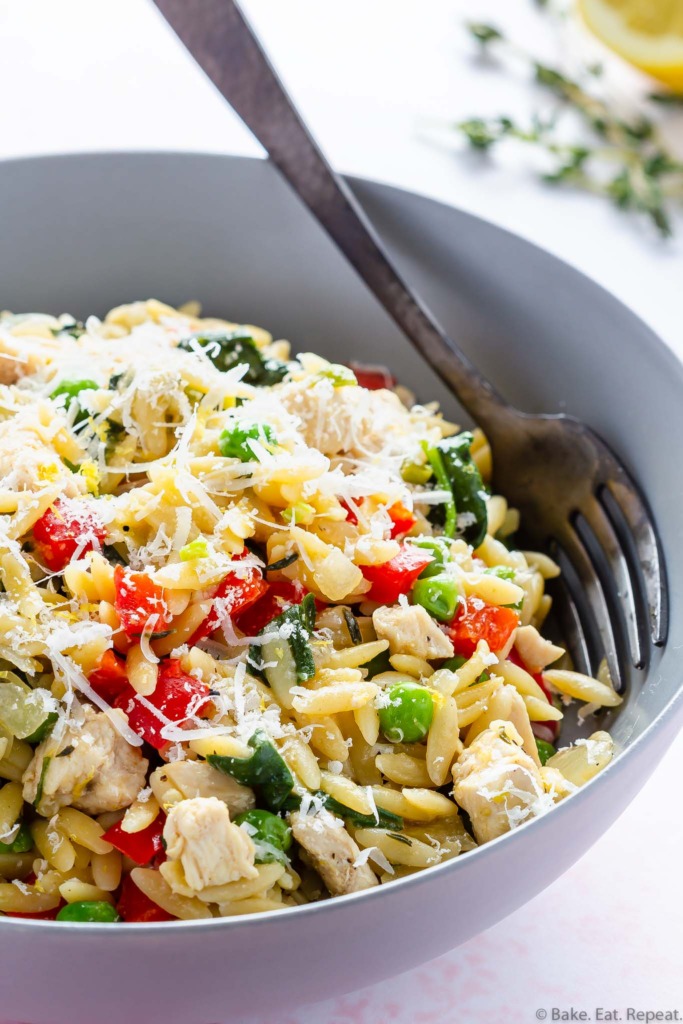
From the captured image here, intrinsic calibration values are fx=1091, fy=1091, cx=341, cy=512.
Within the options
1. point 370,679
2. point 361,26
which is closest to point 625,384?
point 370,679

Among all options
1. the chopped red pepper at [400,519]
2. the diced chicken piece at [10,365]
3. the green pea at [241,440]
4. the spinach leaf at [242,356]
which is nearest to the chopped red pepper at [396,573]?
the chopped red pepper at [400,519]

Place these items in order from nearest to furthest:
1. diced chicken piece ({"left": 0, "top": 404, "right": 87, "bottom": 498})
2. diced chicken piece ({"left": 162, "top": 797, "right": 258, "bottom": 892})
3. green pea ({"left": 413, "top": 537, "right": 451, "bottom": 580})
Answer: diced chicken piece ({"left": 162, "top": 797, "right": 258, "bottom": 892}) < diced chicken piece ({"left": 0, "top": 404, "right": 87, "bottom": 498}) < green pea ({"left": 413, "top": 537, "right": 451, "bottom": 580})

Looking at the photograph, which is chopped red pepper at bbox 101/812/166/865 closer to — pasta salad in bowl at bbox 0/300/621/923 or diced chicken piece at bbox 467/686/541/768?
pasta salad in bowl at bbox 0/300/621/923

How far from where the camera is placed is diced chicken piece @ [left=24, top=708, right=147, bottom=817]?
2.36 m

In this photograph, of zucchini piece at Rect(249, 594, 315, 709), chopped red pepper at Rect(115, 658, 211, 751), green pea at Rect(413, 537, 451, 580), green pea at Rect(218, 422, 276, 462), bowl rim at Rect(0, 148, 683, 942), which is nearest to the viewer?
bowl rim at Rect(0, 148, 683, 942)

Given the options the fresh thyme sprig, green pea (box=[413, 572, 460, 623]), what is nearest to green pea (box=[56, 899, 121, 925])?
green pea (box=[413, 572, 460, 623])

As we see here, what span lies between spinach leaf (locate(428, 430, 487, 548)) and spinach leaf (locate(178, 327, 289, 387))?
63 cm

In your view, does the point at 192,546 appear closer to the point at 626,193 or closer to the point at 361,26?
the point at 626,193

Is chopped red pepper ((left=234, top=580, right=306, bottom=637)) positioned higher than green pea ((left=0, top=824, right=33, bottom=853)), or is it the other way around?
chopped red pepper ((left=234, top=580, right=306, bottom=637))

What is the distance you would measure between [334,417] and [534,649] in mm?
852

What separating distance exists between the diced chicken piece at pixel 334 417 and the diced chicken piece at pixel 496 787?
93cm

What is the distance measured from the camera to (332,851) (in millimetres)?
2348

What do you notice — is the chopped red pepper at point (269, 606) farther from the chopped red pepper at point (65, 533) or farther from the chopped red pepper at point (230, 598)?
the chopped red pepper at point (65, 533)

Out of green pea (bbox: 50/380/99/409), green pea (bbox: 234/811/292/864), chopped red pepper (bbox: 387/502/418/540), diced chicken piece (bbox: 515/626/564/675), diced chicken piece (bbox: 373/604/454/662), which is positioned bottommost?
diced chicken piece (bbox: 515/626/564/675)
